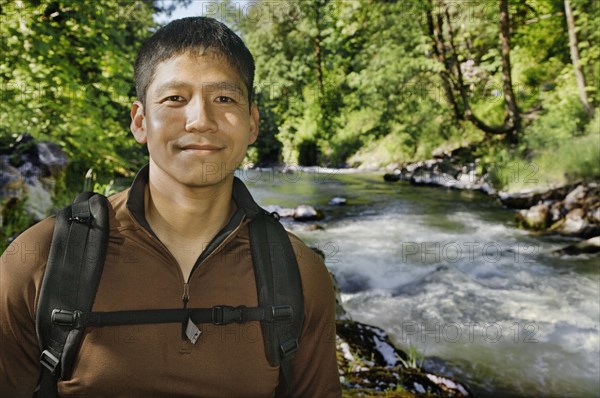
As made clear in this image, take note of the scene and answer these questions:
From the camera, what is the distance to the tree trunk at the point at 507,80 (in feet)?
48.6

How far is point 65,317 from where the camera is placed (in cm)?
133

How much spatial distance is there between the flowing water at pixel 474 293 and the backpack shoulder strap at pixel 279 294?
3.71 m

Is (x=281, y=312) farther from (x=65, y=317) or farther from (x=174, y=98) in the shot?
(x=174, y=98)

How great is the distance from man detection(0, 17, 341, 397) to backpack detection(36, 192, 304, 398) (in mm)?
33

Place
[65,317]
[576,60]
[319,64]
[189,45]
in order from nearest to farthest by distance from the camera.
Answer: [65,317]
[189,45]
[576,60]
[319,64]

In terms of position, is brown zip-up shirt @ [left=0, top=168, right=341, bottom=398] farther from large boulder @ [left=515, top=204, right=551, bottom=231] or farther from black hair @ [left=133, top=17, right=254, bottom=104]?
large boulder @ [left=515, top=204, right=551, bottom=231]

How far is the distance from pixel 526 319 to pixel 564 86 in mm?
14849

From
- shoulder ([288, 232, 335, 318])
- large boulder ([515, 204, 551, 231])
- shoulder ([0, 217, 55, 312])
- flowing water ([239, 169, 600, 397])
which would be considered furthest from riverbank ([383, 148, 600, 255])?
shoulder ([0, 217, 55, 312])

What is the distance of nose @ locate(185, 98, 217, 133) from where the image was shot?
148 centimetres

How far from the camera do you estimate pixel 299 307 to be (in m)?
1.55

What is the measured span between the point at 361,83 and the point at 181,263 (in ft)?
74.1

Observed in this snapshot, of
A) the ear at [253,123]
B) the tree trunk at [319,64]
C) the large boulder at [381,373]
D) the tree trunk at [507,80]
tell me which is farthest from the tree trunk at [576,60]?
the tree trunk at [319,64]

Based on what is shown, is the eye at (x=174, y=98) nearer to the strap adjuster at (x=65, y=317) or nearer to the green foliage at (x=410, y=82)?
the strap adjuster at (x=65, y=317)

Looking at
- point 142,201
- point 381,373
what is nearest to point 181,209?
point 142,201
